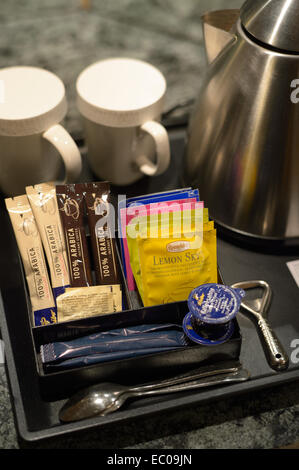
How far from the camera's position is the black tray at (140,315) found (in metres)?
0.57

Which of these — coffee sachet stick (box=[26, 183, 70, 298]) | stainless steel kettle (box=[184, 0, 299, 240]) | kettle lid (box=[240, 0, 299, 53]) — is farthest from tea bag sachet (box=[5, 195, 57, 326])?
kettle lid (box=[240, 0, 299, 53])

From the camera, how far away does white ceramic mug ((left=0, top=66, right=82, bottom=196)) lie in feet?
2.34

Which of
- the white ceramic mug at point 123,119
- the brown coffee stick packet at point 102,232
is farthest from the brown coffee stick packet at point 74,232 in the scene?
the white ceramic mug at point 123,119

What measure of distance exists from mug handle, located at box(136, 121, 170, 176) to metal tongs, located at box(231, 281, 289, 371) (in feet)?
0.69

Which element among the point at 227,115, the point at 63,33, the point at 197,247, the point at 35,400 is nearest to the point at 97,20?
the point at 63,33

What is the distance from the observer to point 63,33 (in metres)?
1.18

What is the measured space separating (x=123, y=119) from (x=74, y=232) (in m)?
0.18

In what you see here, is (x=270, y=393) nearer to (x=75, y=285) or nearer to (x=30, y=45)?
(x=75, y=285)

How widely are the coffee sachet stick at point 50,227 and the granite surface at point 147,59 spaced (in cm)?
14

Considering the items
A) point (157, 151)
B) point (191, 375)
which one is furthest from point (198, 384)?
point (157, 151)

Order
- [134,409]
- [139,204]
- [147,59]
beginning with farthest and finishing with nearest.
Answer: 1. [147,59]
2. [139,204]
3. [134,409]

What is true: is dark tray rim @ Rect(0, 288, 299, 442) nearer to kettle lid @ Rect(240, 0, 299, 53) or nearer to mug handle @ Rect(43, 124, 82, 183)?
mug handle @ Rect(43, 124, 82, 183)

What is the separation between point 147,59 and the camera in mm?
1115

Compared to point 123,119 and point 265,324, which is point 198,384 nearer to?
point 265,324
